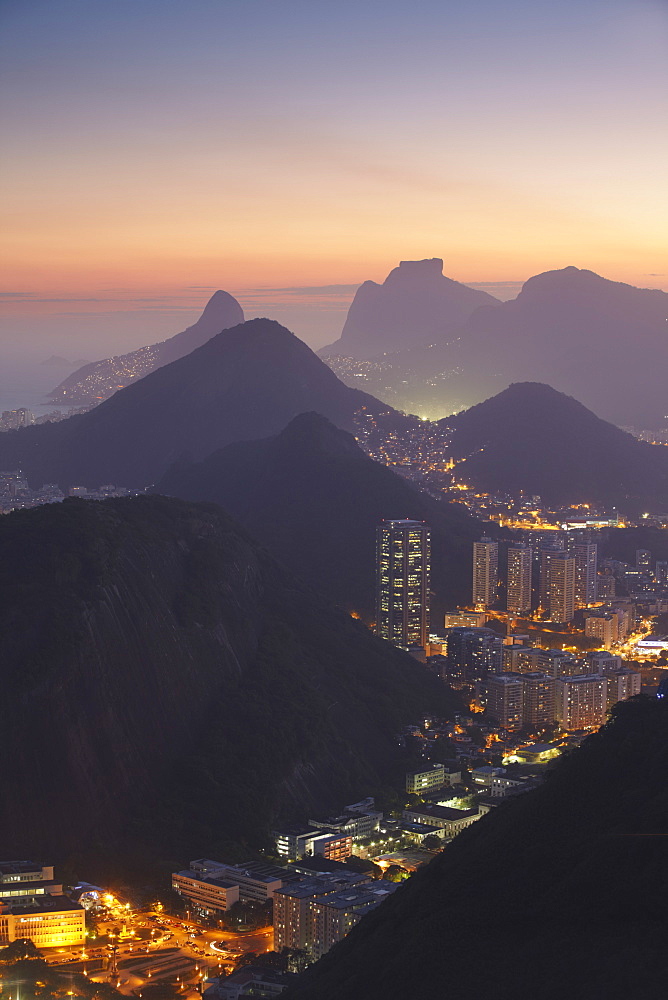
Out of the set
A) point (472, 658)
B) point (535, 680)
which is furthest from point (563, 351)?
point (535, 680)

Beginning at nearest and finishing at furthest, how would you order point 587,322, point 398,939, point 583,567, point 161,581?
1. point 398,939
2. point 161,581
3. point 583,567
4. point 587,322

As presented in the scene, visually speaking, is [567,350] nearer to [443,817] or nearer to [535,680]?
[535,680]

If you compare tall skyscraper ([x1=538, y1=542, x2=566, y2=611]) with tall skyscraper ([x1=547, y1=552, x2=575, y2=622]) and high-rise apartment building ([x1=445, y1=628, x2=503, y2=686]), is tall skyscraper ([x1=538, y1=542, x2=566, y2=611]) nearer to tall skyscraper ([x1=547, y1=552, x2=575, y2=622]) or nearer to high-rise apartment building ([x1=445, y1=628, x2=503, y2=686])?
tall skyscraper ([x1=547, y1=552, x2=575, y2=622])

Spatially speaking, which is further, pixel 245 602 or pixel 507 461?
pixel 507 461

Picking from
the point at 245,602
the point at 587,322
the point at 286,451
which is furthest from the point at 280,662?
the point at 587,322

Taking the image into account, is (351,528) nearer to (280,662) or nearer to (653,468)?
(280,662)

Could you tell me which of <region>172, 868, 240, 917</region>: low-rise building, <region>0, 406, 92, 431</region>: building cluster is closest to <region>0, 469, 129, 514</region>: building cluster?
<region>0, 406, 92, 431</region>: building cluster
